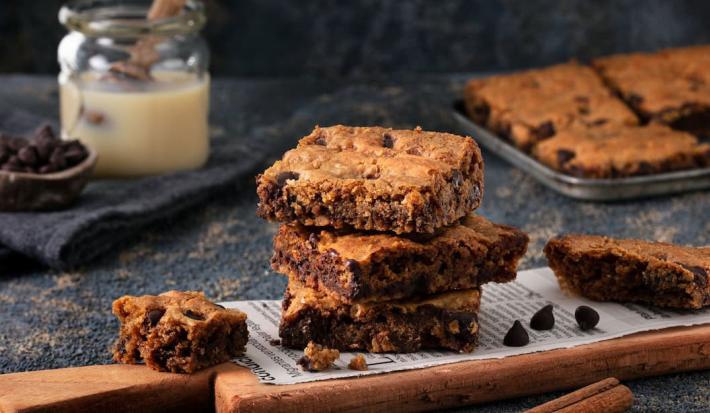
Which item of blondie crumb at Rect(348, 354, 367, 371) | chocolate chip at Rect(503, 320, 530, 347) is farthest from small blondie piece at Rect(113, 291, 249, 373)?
chocolate chip at Rect(503, 320, 530, 347)

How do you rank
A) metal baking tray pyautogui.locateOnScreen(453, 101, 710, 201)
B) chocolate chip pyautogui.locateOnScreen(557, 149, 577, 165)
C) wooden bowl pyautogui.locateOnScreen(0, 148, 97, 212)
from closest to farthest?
wooden bowl pyautogui.locateOnScreen(0, 148, 97, 212) < metal baking tray pyautogui.locateOnScreen(453, 101, 710, 201) < chocolate chip pyautogui.locateOnScreen(557, 149, 577, 165)

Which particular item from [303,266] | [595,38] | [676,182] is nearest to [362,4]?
[595,38]

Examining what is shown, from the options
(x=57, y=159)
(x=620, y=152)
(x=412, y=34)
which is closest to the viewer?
(x=57, y=159)

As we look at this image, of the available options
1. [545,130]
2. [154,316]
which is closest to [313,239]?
[154,316]

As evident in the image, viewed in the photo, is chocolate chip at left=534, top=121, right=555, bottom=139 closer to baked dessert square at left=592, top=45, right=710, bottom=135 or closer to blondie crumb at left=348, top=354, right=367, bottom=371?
baked dessert square at left=592, top=45, right=710, bottom=135

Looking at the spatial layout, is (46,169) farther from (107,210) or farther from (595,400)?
(595,400)

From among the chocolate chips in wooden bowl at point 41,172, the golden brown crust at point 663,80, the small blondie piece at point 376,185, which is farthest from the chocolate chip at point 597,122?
the chocolate chips in wooden bowl at point 41,172
